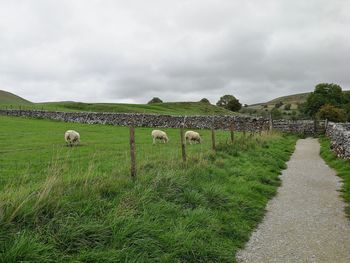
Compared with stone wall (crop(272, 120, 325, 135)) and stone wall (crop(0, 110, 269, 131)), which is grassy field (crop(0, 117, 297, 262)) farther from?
stone wall (crop(272, 120, 325, 135))

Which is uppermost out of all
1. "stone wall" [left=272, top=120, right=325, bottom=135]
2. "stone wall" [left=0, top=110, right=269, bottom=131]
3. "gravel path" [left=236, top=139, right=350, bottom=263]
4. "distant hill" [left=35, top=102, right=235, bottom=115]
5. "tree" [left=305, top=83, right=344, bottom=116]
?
"tree" [left=305, top=83, right=344, bottom=116]

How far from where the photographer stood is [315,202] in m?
10.1

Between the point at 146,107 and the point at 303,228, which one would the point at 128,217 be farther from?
the point at 146,107

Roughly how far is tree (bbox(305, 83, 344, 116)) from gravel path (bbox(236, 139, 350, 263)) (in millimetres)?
83743

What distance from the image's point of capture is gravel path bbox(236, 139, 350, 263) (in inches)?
249

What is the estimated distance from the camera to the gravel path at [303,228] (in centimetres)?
632

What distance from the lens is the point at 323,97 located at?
304 ft

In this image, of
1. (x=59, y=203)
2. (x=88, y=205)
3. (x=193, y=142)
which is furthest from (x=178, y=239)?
(x=193, y=142)

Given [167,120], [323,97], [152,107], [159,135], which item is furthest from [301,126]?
[323,97]

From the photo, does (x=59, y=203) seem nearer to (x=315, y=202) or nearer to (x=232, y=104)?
(x=315, y=202)

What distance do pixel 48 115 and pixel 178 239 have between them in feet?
142

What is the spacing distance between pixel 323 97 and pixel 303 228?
9212cm

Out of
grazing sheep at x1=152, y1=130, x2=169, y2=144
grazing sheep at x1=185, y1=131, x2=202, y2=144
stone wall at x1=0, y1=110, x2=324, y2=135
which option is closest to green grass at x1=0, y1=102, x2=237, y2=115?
stone wall at x1=0, y1=110, x2=324, y2=135

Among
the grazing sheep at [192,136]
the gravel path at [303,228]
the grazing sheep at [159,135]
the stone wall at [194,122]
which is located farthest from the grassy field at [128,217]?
the stone wall at [194,122]
